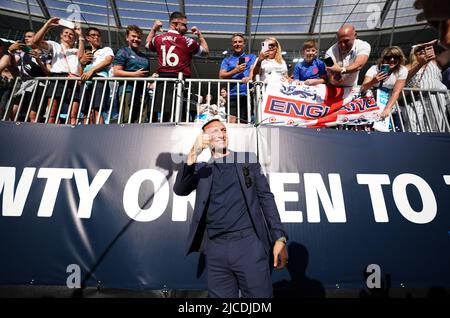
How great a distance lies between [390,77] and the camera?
432 centimetres

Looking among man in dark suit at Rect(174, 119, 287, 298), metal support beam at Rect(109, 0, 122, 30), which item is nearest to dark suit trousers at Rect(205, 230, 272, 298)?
man in dark suit at Rect(174, 119, 287, 298)

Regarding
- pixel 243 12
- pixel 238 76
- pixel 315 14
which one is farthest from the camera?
pixel 315 14

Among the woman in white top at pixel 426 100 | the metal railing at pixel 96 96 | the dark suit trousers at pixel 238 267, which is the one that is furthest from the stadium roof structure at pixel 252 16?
the dark suit trousers at pixel 238 267

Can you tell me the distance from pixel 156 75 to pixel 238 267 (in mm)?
3819

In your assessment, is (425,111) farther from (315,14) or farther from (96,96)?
(315,14)

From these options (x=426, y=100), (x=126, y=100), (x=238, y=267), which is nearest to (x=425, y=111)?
(x=426, y=100)

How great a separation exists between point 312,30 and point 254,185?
52.8 ft

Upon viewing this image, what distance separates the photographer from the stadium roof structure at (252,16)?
13266 millimetres

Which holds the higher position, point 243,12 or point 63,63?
point 243,12

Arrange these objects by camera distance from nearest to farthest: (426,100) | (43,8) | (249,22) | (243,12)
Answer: (426,100)
(43,8)
(243,12)
(249,22)

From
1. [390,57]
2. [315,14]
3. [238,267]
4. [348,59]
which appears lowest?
[238,267]

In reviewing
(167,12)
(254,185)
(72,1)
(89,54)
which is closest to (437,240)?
(254,185)

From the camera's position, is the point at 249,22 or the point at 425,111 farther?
the point at 249,22
